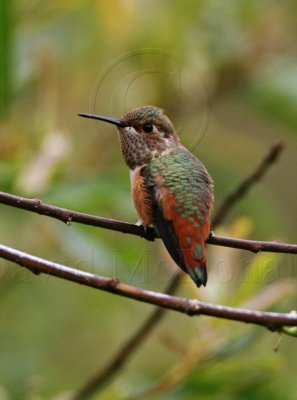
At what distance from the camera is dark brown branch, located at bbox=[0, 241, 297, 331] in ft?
7.18

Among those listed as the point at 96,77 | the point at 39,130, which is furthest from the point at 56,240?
the point at 96,77

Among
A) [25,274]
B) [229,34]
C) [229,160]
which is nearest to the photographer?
[25,274]

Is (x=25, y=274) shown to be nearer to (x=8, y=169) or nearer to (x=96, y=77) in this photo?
(x=8, y=169)

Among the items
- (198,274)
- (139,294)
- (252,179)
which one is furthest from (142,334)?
(139,294)

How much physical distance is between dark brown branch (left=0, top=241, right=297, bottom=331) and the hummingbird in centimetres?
35

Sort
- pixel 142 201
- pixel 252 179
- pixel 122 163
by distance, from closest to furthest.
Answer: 1. pixel 252 179
2. pixel 142 201
3. pixel 122 163

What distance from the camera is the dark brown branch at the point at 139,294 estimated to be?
2.19 m

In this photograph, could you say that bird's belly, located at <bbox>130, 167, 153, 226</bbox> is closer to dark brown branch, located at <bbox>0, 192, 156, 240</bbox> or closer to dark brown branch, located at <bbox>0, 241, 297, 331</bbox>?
dark brown branch, located at <bbox>0, 192, 156, 240</bbox>

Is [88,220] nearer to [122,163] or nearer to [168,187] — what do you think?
[168,187]

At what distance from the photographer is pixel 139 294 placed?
2.18m

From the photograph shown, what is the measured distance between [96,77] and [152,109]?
116cm

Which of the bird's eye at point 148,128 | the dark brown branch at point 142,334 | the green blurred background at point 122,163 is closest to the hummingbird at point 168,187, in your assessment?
the bird's eye at point 148,128

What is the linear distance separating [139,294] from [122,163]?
6.89 feet

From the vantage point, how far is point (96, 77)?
14.5 ft
